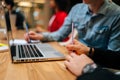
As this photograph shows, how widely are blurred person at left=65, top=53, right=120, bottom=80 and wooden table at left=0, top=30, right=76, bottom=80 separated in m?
0.03

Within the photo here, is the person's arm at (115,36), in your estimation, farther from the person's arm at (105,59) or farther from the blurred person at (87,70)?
the blurred person at (87,70)

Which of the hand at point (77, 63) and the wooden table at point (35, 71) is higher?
the hand at point (77, 63)

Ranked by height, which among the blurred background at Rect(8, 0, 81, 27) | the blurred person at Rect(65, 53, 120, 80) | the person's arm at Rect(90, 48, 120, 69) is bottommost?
the blurred background at Rect(8, 0, 81, 27)

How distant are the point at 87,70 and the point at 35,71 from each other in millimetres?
237

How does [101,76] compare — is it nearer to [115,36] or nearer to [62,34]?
[115,36]

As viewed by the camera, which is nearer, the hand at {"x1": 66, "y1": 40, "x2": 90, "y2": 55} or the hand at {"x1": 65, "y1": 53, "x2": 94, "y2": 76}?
the hand at {"x1": 65, "y1": 53, "x2": 94, "y2": 76}

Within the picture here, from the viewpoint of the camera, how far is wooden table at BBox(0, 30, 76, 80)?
0.90 meters

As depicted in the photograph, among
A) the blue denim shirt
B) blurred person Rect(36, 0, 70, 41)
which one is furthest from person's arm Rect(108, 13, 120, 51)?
blurred person Rect(36, 0, 70, 41)

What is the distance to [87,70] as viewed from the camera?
0.89 m

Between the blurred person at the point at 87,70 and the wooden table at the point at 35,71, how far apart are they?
0.10 ft

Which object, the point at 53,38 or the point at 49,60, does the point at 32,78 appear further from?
the point at 53,38

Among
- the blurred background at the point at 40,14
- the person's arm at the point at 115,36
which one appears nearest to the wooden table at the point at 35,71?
the person's arm at the point at 115,36

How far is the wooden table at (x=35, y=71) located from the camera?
900mm

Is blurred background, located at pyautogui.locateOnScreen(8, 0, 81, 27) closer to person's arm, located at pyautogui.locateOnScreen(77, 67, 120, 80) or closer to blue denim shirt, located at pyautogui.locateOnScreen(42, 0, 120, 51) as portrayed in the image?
blue denim shirt, located at pyautogui.locateOnScreen(42, 0, 120, 51)
